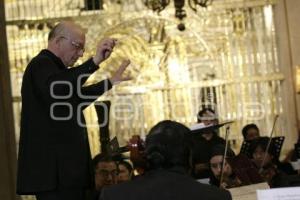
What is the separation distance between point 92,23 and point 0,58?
165 cm

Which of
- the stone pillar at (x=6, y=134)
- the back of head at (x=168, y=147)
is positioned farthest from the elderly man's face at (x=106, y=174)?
the back of head at (x=168, y=147)

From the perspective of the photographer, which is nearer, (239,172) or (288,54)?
(239,172)

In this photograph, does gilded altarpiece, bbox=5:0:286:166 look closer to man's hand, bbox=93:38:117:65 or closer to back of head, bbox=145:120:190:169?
man's hand, bbox=93:38:117:65

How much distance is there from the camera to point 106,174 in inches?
213

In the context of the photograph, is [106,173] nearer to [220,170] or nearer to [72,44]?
[220,170]

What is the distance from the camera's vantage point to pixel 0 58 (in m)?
7.33

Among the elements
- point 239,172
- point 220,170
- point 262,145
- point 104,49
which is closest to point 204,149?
point 262,145

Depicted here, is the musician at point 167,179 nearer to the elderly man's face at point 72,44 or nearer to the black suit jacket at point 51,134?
the black suit jacket at point 51,134

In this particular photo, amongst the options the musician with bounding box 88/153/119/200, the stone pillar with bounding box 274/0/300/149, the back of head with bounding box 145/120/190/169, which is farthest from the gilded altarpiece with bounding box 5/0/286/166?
the back of head with bounding box 145/120/190/169

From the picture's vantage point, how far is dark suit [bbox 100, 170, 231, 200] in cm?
252

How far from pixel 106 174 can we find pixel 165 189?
293 centimetres

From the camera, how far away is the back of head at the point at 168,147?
100 inches

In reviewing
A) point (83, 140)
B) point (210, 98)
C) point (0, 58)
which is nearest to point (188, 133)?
point (83, 140)

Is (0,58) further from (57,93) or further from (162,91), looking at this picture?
(57,93)
